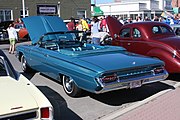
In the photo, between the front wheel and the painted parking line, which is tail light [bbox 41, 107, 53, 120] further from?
the front wheel

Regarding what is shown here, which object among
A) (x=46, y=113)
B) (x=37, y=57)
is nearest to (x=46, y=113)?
(x=46, y=113)

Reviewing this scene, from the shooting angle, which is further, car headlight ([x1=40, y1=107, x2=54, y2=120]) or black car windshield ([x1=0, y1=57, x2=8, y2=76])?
black car windshield ([x1=0, y1=57, x2=8, y2=76])

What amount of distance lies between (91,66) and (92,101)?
0.97 meters

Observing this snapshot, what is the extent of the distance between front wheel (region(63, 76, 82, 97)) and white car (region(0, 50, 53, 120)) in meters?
1.96

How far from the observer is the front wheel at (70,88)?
617 centimetres

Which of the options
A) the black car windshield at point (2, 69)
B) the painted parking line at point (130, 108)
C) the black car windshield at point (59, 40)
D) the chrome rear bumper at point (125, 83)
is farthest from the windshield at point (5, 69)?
the black car windshield at point (59, 40)

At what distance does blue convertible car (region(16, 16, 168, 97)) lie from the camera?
5.44m

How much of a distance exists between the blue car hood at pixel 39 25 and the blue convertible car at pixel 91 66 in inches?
30.2

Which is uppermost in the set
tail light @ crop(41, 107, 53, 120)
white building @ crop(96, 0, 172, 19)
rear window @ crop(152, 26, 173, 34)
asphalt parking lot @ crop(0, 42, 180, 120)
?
white building @ crop(96, 0, 172, 19)

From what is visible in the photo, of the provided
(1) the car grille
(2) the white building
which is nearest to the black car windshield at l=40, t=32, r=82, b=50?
(1) the car grille

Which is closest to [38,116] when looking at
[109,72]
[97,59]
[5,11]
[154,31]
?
[109,72]

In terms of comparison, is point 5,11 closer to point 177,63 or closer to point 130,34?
point 130,34

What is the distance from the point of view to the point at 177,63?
7.50m

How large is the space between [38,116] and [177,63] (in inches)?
193
